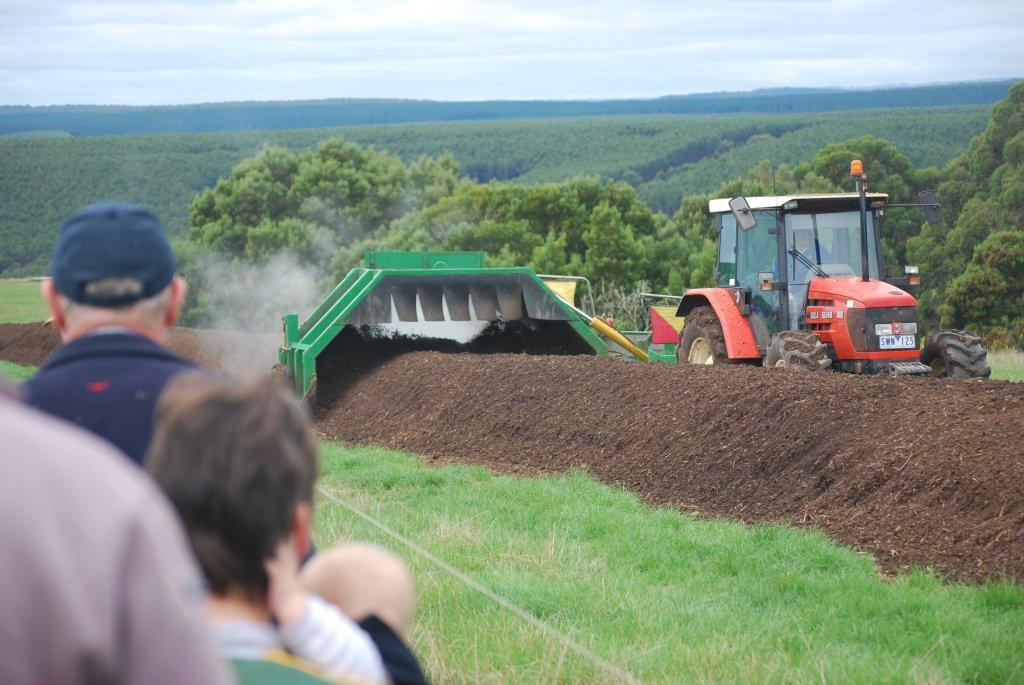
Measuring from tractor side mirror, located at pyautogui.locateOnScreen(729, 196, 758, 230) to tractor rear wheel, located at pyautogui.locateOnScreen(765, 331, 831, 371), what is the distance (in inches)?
43.0

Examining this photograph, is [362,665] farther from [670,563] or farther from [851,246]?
[851,246]

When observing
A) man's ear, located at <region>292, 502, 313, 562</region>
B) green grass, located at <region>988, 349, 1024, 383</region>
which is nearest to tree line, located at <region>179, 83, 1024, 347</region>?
green grass, located at <region>988, 349, 1024, 383</region>

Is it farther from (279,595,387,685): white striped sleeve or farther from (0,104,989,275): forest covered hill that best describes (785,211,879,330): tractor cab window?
(0,104,989,275): forest covered hill

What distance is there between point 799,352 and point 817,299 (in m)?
0.96

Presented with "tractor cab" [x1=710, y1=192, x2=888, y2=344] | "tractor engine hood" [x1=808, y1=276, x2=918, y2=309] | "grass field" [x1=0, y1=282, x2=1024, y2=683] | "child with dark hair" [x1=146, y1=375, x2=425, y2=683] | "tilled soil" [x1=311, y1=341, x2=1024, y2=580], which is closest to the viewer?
"child with dark hair" [x1=146, y1=375, x2=425, y2=683]

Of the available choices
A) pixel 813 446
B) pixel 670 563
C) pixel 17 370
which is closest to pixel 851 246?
pixel 813 446

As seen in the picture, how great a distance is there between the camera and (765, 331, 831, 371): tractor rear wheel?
1214 centimetres

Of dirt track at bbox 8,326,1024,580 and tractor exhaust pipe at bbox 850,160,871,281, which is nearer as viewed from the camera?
dirt track at bbox 8,326,1024,580

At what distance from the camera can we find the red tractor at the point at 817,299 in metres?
12.3

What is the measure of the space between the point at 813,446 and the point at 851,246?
4500mm

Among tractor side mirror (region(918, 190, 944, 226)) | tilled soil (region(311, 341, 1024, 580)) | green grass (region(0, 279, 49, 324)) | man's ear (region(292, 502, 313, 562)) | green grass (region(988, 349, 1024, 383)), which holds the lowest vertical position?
green grass (region(0, 279, 49, 324))

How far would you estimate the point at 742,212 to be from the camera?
12.5m

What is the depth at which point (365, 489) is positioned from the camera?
1035 centimetres

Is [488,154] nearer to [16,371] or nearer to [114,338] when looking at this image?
[16,371]
